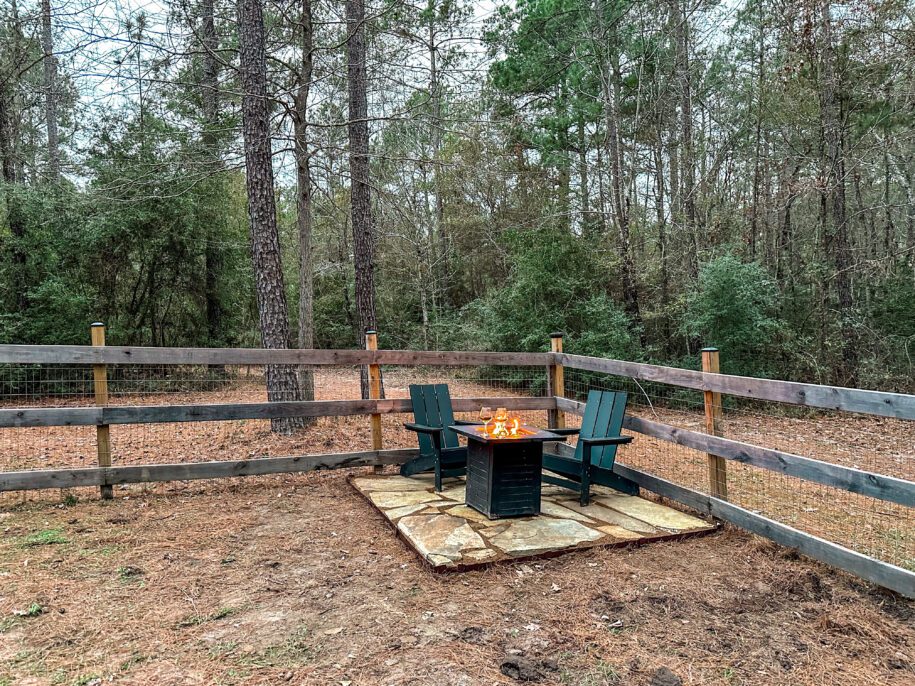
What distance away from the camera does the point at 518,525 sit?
152 inches

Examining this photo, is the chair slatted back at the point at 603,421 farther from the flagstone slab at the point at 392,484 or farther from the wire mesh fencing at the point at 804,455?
the flagstone slab at the point at 392,484

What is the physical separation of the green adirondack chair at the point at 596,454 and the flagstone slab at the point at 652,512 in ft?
0.33

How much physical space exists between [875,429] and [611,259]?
5.13 metres

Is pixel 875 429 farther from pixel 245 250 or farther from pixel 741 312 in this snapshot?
pixel 245 250

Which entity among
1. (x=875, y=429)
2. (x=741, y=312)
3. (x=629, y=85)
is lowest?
(x=875, y=429)

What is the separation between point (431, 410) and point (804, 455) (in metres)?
4.42

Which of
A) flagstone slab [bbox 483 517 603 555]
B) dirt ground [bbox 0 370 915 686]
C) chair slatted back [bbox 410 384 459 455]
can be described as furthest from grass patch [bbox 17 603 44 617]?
chair slatted back [bbox 410 384 459 455]

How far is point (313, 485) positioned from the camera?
→ 203 inches

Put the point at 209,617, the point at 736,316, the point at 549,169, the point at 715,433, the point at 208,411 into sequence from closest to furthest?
the point at 209,617 < the point at 715,433 < the point at 208,411 < the point at 736,316 < the point at 549,169

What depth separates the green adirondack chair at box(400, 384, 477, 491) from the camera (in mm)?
4773

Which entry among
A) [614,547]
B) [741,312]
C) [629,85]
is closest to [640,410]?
[741,312]

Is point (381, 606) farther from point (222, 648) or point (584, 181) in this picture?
point (584, 181)

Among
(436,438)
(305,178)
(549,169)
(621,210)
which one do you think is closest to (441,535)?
(436,438)

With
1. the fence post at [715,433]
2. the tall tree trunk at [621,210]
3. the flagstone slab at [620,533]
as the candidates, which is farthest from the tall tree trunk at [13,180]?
the fence post at [715,433]
